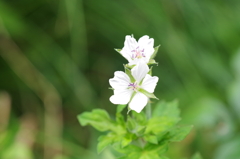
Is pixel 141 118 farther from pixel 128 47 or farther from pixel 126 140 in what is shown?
pixel 128 47

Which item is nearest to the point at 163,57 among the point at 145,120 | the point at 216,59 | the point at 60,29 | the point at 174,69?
the point at 174,69

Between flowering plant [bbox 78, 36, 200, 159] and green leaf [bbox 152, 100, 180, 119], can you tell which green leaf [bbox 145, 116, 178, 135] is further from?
green leaf [bbox 152, 100, 180, 119]

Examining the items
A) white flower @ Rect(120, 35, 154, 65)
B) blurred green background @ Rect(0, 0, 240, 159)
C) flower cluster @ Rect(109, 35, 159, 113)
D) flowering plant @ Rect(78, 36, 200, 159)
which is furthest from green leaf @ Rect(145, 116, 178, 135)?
blurred green background @ Rect(0, 0, 240, 159)

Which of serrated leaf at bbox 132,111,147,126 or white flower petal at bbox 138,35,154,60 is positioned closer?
white flower petal at bbox 138,35,154,60

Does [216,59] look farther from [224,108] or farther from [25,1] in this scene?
[25,1]

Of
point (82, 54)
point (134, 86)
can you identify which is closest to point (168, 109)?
point (134, 86)

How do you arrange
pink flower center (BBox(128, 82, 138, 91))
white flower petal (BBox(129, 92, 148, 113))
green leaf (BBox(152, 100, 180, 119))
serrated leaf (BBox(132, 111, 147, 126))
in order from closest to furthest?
white flower petal (BBox(129, 92, 148, 113)) → pink flower center (BBox(128, 82, 138, 91)) → serrated leaf (BBox(132, 111, 147, 126)) → green leaf (BBox(152, 100, 180, 119))

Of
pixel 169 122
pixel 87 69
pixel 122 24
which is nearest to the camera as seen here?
pixel 169 122
